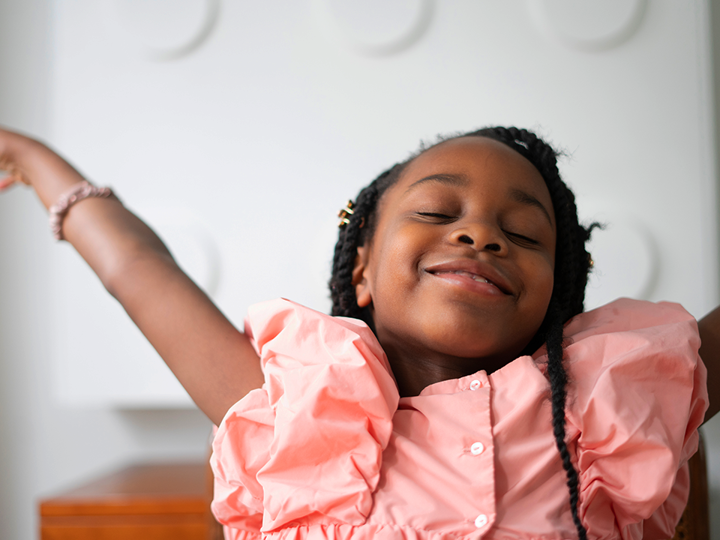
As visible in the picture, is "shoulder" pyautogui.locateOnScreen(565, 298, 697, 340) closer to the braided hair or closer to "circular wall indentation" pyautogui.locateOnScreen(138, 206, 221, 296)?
the braided hair

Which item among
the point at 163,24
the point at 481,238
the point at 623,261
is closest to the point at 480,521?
the point at 481,238

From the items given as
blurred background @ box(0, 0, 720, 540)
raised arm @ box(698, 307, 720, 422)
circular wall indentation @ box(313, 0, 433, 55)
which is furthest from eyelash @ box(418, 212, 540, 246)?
Result: circular wall indentation @ box(313, 0, 433, 55)

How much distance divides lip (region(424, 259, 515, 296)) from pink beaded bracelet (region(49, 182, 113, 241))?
19.2 inches

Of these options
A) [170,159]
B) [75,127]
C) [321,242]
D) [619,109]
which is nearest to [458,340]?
[321,242]

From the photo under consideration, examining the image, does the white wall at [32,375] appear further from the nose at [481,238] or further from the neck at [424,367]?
the nose at [481,238]

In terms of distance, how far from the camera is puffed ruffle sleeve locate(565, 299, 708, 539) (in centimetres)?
53

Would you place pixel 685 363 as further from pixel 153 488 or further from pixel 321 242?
pixel 153 488

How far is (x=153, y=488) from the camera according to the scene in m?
1.32

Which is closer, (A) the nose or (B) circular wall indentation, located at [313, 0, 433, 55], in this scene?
(A) the nose

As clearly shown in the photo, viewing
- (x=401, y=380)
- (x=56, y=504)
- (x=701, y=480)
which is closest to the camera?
(x=401, y=380)

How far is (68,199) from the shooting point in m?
0.77

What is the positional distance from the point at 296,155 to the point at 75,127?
60 cm

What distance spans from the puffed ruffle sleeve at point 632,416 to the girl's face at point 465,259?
90 mm

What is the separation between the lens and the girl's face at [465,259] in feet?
1.99
